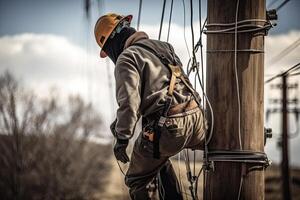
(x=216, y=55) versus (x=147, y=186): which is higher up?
(x=216, y=55)

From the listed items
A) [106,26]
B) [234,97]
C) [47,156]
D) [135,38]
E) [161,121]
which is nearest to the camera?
[234,97]

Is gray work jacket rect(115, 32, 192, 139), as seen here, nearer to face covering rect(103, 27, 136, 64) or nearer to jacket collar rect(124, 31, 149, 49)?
jacket collar rect(124, 31, 149, 49)

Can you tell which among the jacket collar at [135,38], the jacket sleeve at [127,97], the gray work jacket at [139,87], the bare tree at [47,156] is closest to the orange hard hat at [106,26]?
the jacket collar at [135,38]

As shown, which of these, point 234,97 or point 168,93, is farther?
point 168,93

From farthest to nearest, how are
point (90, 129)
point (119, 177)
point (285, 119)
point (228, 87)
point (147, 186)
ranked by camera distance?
point (119, 177), point (90, 129), point (285, 119), point (147, 186), point (228, 87)

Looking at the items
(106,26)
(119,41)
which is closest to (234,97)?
(119,41)

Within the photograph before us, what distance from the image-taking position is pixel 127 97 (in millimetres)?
4070

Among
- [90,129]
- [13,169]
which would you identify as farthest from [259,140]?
[90,129]

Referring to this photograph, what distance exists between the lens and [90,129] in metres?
54.8

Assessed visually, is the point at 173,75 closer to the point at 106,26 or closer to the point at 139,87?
the point at 139,87

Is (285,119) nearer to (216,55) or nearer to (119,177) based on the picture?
(216,55)

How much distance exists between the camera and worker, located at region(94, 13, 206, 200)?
13.5 feet

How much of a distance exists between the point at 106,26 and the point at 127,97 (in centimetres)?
94

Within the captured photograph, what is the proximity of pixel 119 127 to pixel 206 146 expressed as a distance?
26.8 inches
